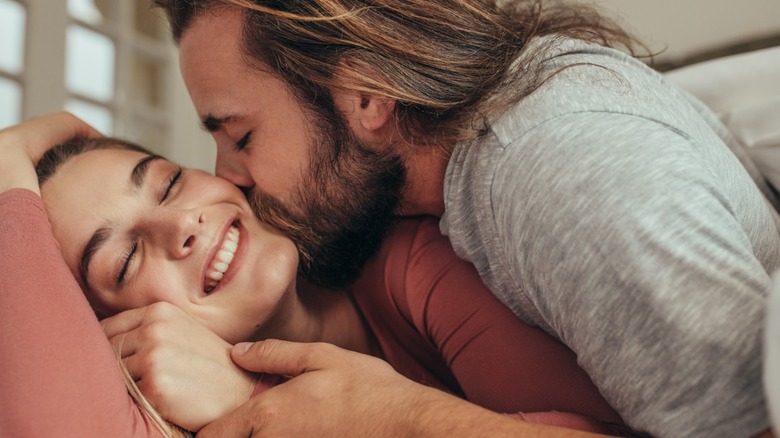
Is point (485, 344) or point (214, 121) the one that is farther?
point (214, 121)

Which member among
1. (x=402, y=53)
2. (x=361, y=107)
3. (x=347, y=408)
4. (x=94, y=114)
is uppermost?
(x=402, y=53)

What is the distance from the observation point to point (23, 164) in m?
1.19

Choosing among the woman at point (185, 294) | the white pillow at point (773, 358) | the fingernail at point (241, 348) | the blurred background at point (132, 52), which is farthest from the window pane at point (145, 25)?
the white pillow at point (773, 358)

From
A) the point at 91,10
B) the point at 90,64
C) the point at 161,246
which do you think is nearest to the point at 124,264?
the point at 161,246

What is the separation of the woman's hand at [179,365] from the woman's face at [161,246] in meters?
0.08

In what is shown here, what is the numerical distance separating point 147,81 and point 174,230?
5.28 feet

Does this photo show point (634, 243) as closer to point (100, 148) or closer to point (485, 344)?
point (485, 344)

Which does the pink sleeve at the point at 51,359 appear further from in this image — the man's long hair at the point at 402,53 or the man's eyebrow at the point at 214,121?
the man's long hair at the point at 402,53

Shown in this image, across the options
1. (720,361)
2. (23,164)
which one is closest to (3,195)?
(23,164)

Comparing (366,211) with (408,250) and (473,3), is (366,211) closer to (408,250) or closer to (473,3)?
(408,250)

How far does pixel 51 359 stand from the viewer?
85cm

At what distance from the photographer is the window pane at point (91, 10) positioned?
216 cm

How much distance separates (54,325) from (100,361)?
7 cm

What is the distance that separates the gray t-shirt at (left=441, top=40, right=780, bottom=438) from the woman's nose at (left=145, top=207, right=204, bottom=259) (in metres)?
0.46
